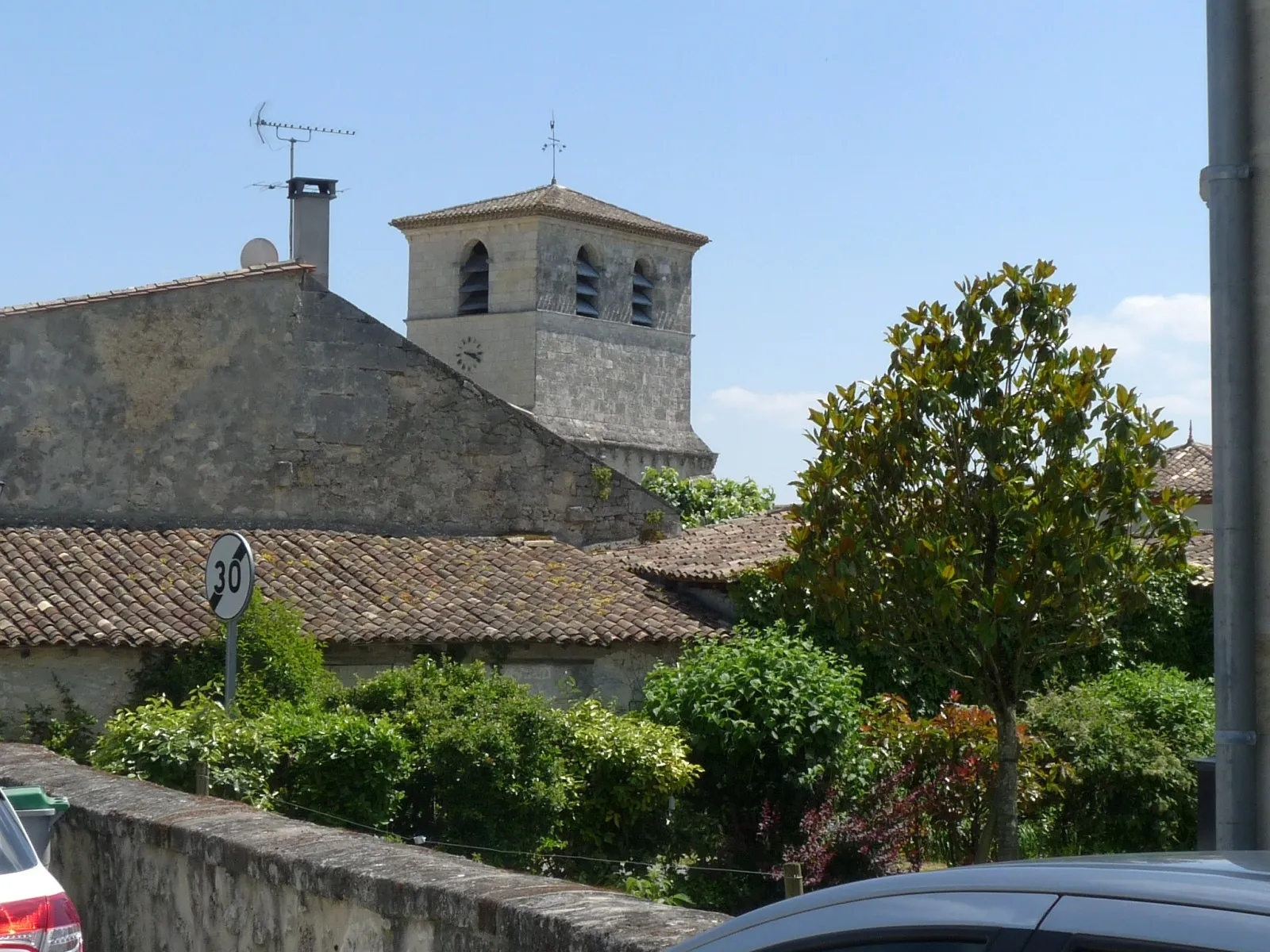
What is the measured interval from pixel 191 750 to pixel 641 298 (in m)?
42.3

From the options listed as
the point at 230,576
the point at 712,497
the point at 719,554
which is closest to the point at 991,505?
the point at 230,576

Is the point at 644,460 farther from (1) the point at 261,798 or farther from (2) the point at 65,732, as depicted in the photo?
(1) the point at 261,798

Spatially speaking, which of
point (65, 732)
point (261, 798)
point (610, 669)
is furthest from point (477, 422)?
point (261, 798)

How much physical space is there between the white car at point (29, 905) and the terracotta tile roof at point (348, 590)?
13.3m

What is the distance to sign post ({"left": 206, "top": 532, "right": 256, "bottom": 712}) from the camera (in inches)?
396

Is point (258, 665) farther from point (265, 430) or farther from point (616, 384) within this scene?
point (616, 384)

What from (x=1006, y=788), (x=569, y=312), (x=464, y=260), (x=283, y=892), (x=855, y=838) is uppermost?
(x=464, y=260)

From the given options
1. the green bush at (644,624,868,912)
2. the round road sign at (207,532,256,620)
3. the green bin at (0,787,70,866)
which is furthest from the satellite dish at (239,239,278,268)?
the green bin at (0,787,70,866)

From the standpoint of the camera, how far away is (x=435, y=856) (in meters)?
5.09

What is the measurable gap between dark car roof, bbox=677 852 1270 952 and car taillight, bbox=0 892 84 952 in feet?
9.63

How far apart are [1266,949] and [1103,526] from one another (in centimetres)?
1249

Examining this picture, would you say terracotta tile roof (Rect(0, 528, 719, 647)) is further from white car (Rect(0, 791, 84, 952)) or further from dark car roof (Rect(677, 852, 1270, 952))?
dark car roof (Rect(677, 852, 1270, 952))

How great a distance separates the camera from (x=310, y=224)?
28.7m

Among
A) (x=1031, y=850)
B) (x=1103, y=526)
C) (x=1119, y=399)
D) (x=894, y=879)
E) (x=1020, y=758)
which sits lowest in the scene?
(x=1031, y=850)
